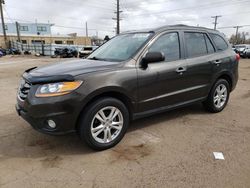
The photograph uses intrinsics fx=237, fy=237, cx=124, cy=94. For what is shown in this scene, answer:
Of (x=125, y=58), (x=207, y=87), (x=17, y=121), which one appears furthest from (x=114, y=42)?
(x=17, y=121)

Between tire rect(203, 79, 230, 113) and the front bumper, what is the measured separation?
2.93 m

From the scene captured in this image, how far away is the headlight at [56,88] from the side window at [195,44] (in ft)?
7.41

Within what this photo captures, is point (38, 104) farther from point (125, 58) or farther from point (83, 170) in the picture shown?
point (125, 58)

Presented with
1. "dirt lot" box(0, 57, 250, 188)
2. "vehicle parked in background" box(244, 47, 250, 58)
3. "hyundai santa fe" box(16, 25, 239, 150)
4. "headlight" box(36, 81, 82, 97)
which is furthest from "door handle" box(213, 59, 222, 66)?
"vehicle parked in background" box(244, 47, 250, 58)

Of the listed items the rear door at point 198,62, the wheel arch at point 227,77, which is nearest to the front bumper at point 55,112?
the rear door at point 198,62

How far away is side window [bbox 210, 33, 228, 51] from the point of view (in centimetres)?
488

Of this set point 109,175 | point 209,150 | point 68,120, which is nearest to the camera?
point 109,175

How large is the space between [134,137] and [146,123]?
2.14 ft

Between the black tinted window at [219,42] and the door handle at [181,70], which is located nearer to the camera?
the door handle at [181,70]

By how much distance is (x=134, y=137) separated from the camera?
3838 millimetres

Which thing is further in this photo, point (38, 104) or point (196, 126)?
point (196, 126)

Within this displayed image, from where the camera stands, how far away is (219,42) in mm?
4977

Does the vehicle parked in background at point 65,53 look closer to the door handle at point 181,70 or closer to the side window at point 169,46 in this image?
the side window at point 169,46

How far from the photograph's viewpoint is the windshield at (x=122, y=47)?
3736 millimetres
